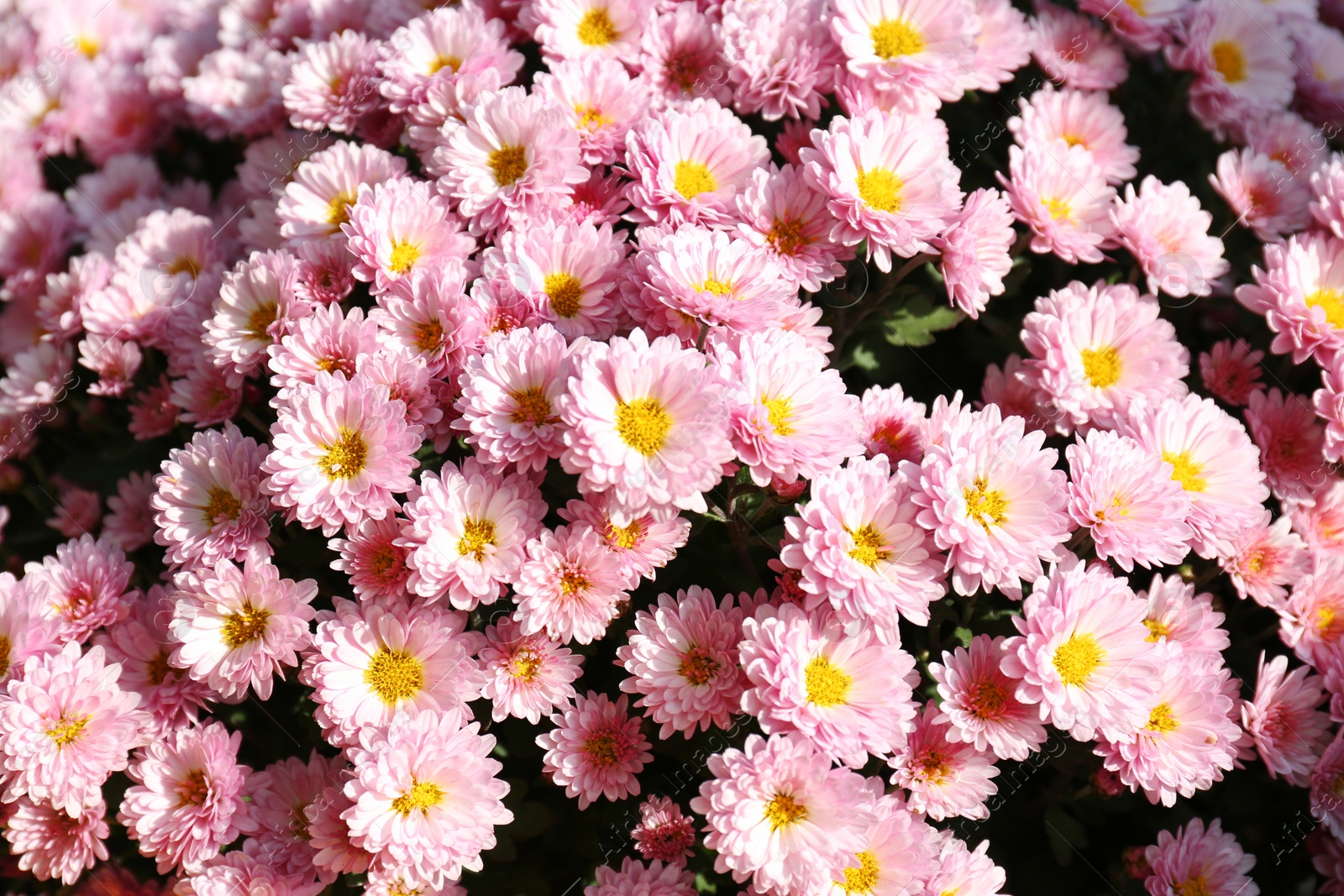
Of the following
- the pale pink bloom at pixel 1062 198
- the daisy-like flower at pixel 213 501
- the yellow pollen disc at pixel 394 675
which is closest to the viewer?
the yellow pollen disc at pixel 394 675

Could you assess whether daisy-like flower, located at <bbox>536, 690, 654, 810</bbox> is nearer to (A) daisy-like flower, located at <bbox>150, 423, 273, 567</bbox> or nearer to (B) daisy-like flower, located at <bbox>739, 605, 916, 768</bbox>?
(B) daisy-like flower, located at <bbox>739, 605, 916, 768</bbox>

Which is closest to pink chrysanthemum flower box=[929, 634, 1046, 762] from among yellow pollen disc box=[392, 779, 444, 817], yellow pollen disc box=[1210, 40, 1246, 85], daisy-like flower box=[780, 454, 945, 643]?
daisy-like flower box=[780, 454, 945, 643]

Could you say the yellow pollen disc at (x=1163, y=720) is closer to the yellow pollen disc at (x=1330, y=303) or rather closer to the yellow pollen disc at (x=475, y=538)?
the yellow pollen disc at (x=1330, y=303)

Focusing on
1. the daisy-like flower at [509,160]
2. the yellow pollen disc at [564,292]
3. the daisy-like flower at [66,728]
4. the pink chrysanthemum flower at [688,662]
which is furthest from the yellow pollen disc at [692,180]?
the daisy-like flower at [66,728]

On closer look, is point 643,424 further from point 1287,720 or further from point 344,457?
point 1287,720

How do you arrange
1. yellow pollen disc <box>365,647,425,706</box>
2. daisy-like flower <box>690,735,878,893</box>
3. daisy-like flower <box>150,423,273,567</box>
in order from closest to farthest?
daisy-like flower <box>690,735,878,893</box>
yellow pollen disc <box>365,647,425,706</box>
daisy-like flower <box>150,423,273,567</box>

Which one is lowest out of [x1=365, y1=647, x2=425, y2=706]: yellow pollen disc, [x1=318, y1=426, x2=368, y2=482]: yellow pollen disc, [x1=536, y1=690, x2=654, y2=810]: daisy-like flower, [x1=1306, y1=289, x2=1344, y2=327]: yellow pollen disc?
[x1=536, y1=690, x2=654, y2=810]: daisy-like flower

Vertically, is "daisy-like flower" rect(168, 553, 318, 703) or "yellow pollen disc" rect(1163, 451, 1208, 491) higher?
"yellow pollen disc" rect(1163, 451, 1208, 491)
